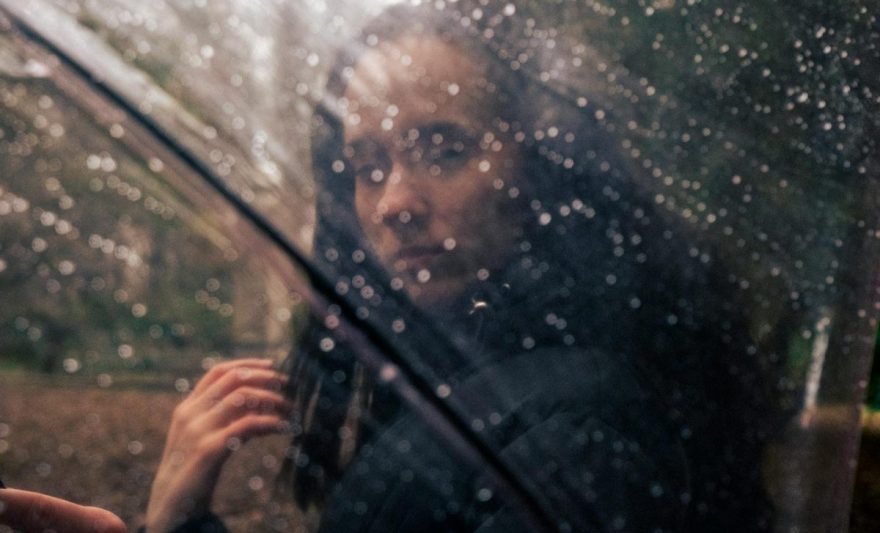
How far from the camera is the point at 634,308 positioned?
1.43 metres

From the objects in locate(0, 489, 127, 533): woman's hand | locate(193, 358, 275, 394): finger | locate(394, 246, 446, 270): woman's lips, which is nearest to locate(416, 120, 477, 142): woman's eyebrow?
locate(394, 246, 446, 270): woman's lips

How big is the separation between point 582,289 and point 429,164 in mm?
347

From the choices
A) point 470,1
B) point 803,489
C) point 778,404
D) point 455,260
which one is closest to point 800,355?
point 778,404

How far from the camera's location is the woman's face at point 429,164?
1.26 metres

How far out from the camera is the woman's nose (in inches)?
49.4

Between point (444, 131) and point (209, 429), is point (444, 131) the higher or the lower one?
the higher one

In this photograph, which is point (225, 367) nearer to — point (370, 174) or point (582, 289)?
point (370, 174)

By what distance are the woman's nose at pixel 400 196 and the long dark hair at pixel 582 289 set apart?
54 mm

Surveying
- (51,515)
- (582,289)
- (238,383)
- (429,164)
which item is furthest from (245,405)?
(582,289)

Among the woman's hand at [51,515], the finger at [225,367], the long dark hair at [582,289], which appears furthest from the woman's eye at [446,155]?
the woman's hand at [51,515]

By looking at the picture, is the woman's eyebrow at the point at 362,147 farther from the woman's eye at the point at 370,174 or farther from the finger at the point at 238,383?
the finger at the point at 238,383

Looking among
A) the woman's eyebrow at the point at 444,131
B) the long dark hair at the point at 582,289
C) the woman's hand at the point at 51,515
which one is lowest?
the woman's hand at the point at 51,515

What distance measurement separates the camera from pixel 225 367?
1.25 meters

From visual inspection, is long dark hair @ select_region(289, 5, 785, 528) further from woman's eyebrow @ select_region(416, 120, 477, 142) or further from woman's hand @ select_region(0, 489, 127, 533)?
woman's hand @ select_region(0, 489, 127, 533)
